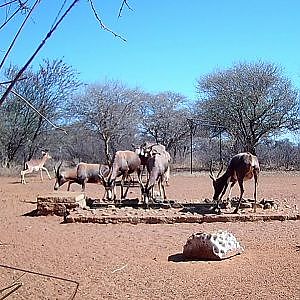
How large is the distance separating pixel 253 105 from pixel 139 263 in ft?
115

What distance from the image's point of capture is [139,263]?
Answer: 7289 millimetres

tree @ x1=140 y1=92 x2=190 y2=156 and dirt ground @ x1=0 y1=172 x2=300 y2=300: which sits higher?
tree @ x1=140 y1=92 x2=190 y2=156

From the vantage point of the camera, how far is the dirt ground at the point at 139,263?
5816mm

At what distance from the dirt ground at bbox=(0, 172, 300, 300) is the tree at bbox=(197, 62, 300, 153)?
3097cm

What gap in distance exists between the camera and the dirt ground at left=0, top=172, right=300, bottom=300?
582 cm

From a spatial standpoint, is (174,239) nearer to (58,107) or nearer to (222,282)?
(222,282)

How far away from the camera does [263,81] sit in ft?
136

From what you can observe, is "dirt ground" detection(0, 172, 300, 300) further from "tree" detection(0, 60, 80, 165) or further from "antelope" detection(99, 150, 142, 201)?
"tree" detection(0, 60, 80, 165)

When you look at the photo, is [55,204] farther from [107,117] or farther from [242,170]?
[107,117]

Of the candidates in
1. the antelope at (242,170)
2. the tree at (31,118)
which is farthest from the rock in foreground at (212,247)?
the tree at (31,118)

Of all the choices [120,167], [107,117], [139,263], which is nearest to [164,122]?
[107,117]

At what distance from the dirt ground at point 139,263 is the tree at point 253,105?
30969 mm

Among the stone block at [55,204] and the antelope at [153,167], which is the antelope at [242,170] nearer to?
the antelope at [153,167]

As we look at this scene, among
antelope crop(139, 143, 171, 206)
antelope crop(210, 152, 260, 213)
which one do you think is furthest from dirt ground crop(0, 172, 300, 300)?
antelope crop(139, 143, 171, 206)
